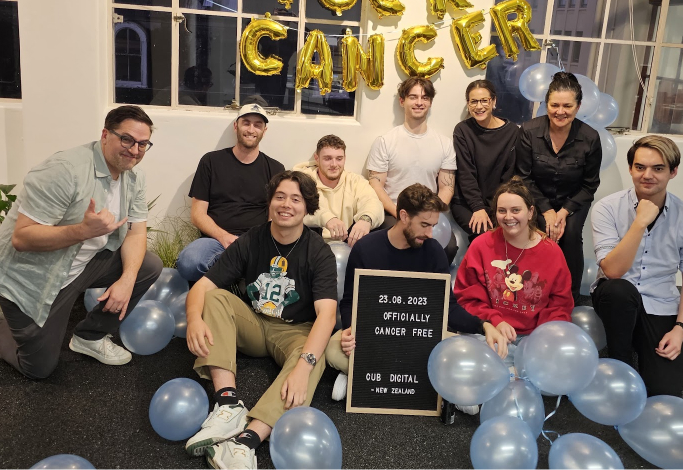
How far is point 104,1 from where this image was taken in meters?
3.64

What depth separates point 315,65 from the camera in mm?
3762

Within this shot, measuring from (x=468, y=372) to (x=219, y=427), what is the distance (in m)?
0.82

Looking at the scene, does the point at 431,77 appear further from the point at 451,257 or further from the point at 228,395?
the point at 228,395

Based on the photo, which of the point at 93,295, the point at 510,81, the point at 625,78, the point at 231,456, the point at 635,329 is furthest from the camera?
the point at 625,78

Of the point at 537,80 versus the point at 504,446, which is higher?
the point at 537,80

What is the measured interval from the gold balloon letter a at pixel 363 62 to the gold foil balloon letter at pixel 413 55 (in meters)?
0.13

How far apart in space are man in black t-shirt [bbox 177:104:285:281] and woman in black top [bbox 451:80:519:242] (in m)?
1.08

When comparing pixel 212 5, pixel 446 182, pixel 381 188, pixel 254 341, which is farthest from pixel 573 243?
pixel 212 5

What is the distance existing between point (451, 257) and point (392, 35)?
54.1 inches

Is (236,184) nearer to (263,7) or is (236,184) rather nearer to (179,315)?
(179,315)

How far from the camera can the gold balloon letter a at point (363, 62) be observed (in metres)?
3.65

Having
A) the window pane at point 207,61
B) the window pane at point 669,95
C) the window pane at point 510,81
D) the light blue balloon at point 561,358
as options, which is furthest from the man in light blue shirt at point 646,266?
the window pane at point 207,61

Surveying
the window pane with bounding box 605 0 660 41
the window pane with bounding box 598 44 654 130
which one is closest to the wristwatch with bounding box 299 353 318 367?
the window pane with bounding box 598 44 654 130

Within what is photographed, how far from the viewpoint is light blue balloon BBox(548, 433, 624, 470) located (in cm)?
178
